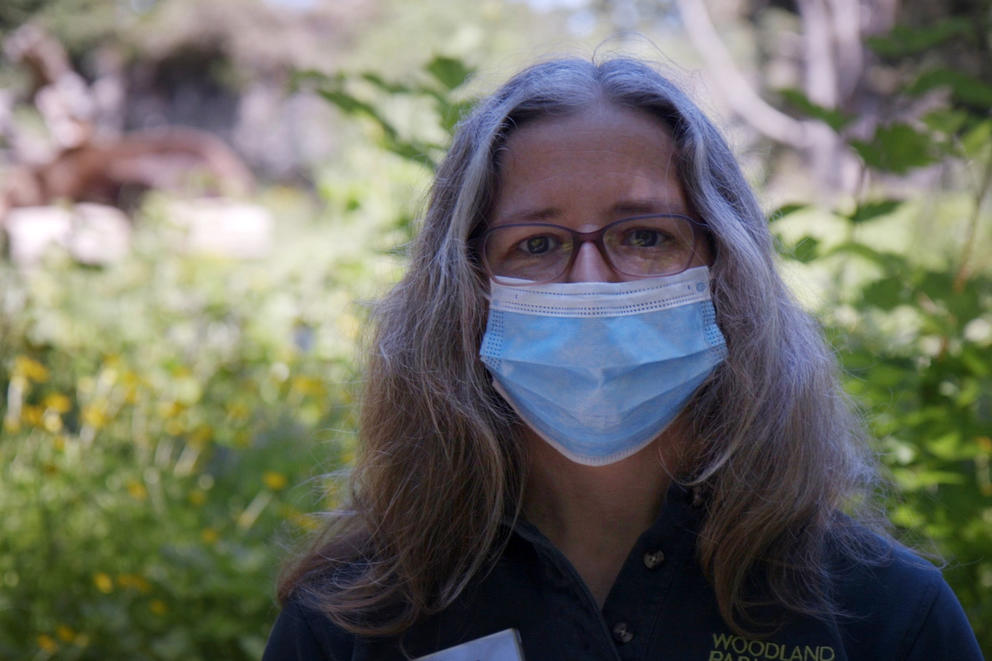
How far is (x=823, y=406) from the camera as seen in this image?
1.54 m

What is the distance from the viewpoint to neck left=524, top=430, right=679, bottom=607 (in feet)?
4.97

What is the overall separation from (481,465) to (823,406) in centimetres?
55

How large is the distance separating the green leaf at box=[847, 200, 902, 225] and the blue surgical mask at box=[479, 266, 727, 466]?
1.06 metres

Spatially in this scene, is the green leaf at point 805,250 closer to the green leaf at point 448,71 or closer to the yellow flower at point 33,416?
the green leaf at point 448,71

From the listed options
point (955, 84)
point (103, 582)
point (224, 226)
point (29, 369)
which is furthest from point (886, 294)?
point (224, 226)

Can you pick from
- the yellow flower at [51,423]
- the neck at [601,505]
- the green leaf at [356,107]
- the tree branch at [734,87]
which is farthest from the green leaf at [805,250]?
the tree branch at [734,87]

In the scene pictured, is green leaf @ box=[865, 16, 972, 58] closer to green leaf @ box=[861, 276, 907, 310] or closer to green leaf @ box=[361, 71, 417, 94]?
green leaf @ box=[861, 276, 907, 310]

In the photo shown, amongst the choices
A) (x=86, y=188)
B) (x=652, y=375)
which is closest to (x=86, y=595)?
(x=652, y=375)

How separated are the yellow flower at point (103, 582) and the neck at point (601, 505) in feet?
5.80

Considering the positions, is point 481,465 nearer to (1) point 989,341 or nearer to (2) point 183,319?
(1) point 989,341

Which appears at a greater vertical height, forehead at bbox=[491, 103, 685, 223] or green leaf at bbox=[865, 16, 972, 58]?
green leaf at bbox=[865, 16, 972, 58]

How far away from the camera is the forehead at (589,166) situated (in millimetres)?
1507

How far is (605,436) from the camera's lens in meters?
1.50

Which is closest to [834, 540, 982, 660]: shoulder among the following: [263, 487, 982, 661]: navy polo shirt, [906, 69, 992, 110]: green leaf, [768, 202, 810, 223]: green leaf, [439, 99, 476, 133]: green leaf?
[263, 487, 982, 661]: navy polo shirt
